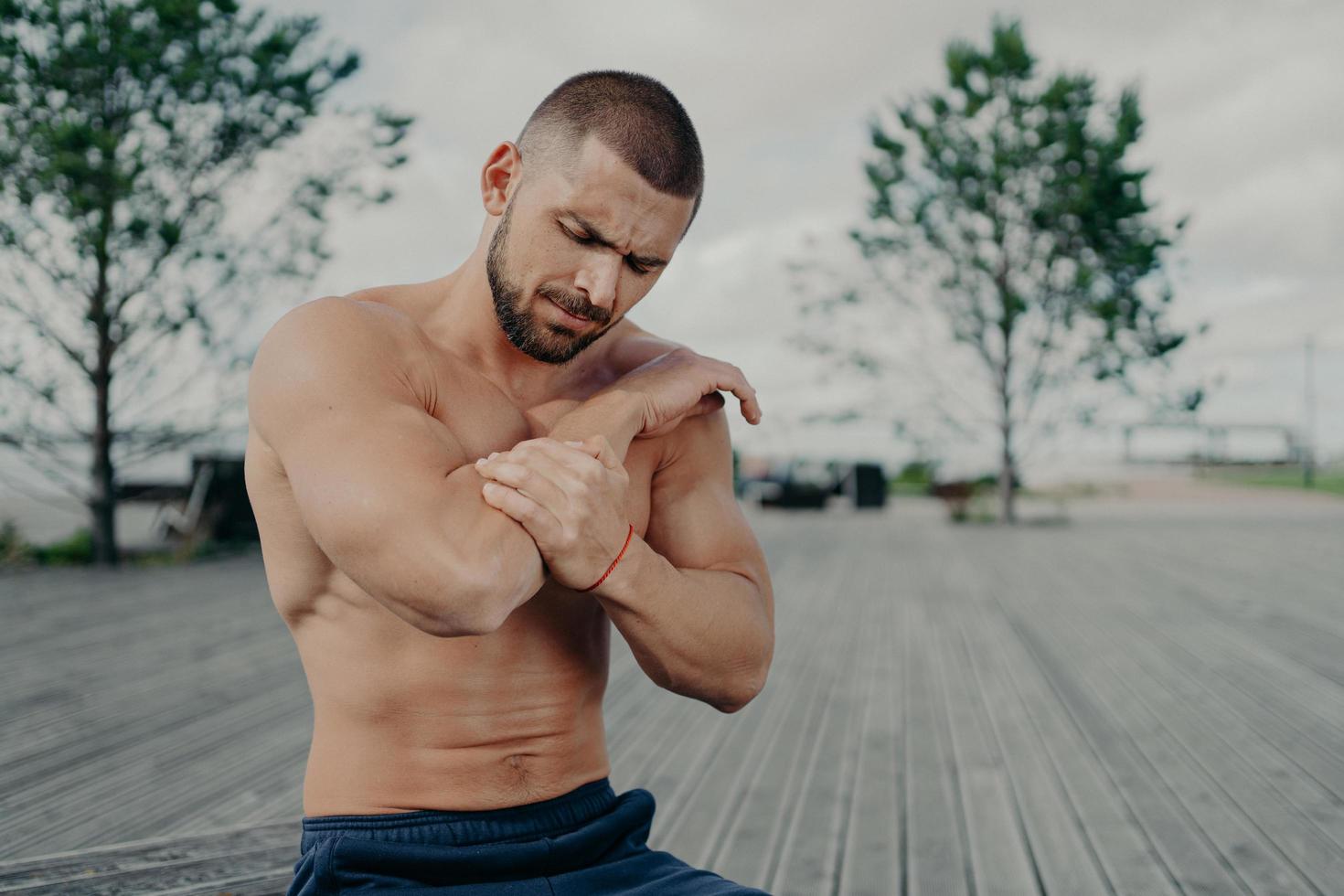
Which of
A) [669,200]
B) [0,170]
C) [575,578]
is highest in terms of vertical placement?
[0,170]

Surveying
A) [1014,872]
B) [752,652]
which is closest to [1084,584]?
[1014,872]

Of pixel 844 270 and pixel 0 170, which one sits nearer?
pixel 0 170

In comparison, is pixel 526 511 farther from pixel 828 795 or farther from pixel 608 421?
pixel 828 795

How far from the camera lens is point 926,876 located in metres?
2.47

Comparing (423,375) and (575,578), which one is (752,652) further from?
(423,375)

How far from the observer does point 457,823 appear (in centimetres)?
121

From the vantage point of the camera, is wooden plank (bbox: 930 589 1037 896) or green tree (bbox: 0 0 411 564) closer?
wooden plank (bbox: 930 589 1037 896)

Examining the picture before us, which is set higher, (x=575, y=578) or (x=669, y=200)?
(x=669, y=200)

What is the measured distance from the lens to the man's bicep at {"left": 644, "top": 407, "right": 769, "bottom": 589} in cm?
139

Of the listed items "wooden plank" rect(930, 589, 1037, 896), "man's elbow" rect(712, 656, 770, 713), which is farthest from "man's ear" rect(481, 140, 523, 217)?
"wooden plank" rect(930, 589, 1037, 896)

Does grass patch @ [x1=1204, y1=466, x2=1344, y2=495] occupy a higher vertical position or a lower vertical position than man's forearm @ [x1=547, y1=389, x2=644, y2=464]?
lower

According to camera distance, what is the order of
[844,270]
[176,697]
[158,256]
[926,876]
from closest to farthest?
[926,876] < [176,697] < [158,256] < [844,270]

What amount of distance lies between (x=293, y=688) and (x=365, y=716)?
3490 mm

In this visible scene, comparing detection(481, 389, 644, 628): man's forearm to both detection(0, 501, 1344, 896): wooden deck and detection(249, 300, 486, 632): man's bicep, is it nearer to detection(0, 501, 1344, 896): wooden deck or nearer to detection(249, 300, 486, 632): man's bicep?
detection(249, 300, 486, 632): man's bicep
